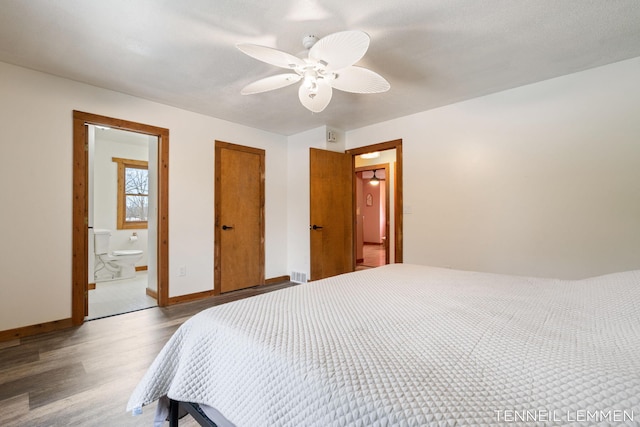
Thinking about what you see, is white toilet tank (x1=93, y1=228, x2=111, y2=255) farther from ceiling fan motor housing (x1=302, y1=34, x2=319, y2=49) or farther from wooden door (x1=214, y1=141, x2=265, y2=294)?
ceiling fan motor housing (x1=302, y1=34, x2=319, y2=49)

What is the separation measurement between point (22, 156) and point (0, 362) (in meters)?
1.71

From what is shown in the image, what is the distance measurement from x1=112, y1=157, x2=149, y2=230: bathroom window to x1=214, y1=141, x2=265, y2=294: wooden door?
2.28m

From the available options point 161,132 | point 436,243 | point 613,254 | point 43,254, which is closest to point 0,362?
point 43,254

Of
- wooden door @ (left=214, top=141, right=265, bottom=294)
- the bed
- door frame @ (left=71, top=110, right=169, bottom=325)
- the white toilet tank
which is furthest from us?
the white toilet tank

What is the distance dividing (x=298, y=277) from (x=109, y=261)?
3259 mm

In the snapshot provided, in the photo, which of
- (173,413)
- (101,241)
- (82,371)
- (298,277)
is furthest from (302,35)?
(101,241)

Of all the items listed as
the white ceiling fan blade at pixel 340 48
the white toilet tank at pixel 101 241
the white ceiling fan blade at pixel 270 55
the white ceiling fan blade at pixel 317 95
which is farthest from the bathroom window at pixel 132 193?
the white ceiling fan blade at pixel 340 48

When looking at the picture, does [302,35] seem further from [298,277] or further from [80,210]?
[298,277]

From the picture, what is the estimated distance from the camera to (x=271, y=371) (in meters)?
0.82

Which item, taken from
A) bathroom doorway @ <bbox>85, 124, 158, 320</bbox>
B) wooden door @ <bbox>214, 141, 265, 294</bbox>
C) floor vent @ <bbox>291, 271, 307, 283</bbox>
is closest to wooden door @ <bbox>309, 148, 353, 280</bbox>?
floor vent @ <bbox>291, 271, 307, 283</bbox>

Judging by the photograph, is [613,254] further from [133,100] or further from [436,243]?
[133,100]

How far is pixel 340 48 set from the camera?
163 centimetres

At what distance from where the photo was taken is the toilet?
15.0 ft

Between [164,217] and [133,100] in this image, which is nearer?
[133,100]
